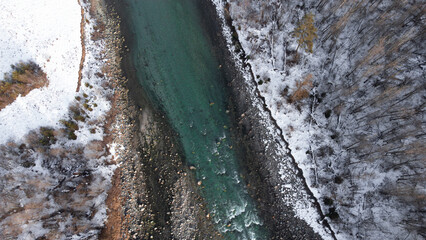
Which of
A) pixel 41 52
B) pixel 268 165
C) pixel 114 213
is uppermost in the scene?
pixel 41 52

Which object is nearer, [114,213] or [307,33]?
[114,213]

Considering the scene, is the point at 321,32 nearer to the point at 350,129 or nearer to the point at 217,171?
the point at 350,129

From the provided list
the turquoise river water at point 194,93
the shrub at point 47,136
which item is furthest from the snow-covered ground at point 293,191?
the shrub at point 47,136

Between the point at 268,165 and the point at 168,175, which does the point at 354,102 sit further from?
the point at 168,175

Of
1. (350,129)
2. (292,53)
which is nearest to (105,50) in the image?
(292,53)

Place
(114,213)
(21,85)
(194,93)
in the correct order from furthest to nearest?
(194,93), (21,85), (114,213)

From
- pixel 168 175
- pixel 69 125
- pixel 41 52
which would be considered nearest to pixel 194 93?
pixel 168 175

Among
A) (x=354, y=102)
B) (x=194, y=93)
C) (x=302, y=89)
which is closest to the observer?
(x=354, y=102)

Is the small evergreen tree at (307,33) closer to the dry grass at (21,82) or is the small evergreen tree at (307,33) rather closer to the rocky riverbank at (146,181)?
the rocky riverbank at (146,181)
